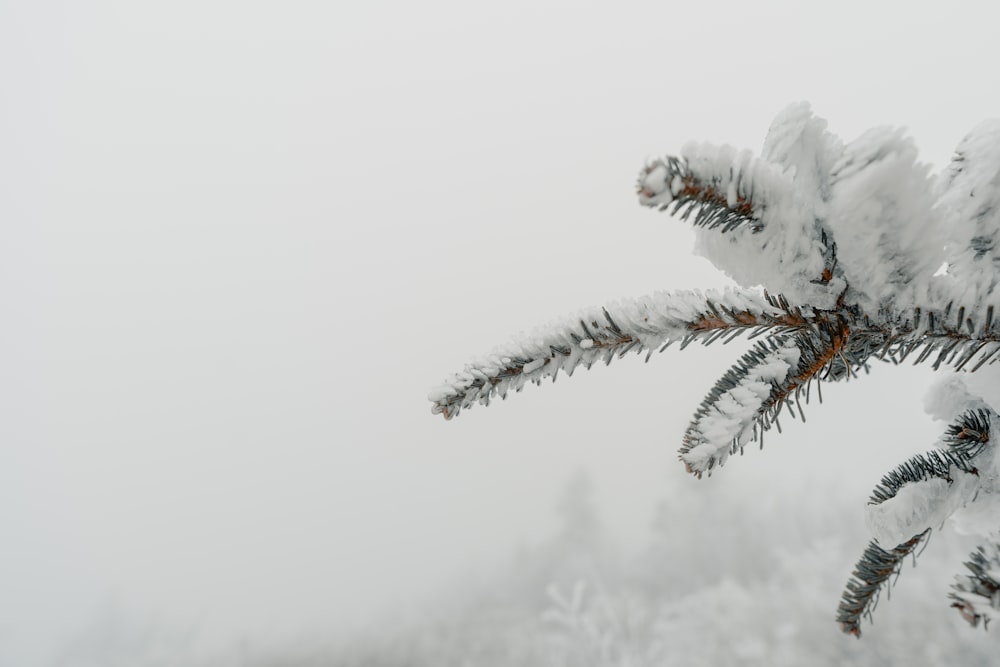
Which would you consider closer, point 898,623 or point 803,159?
point 803,159

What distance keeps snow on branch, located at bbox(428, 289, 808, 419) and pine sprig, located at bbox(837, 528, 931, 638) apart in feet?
2.66

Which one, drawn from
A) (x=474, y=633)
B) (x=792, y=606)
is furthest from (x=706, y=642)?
(x=474, y=633)

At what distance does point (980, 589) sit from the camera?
28.0 inches

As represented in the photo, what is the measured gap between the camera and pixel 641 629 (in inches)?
931

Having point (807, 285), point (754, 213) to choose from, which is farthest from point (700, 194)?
point (807, 285)

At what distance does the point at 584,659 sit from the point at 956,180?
2475 cm

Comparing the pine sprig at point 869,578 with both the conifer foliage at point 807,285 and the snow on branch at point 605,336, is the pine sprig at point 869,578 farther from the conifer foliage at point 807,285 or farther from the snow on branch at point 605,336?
the snow on branch at point 605,336

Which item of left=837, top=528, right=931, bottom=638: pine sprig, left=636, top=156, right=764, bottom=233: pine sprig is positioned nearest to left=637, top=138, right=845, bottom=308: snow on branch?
left=636, top=156, right=764, bottom=233: pine sprig

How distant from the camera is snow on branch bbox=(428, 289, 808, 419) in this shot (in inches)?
42.9

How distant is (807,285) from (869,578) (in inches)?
38.2

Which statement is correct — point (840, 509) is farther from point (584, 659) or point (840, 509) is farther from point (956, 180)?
point (956, 180)

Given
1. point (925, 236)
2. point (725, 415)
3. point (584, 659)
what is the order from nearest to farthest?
point (925, 236)
point (725, 415)
point (584, 659)

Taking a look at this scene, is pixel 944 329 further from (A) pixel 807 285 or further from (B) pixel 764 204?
(B) pixel 764 204

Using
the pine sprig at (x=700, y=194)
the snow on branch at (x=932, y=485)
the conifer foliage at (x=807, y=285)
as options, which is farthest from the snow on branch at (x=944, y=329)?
the snow on branch at (x=932, y=485)
